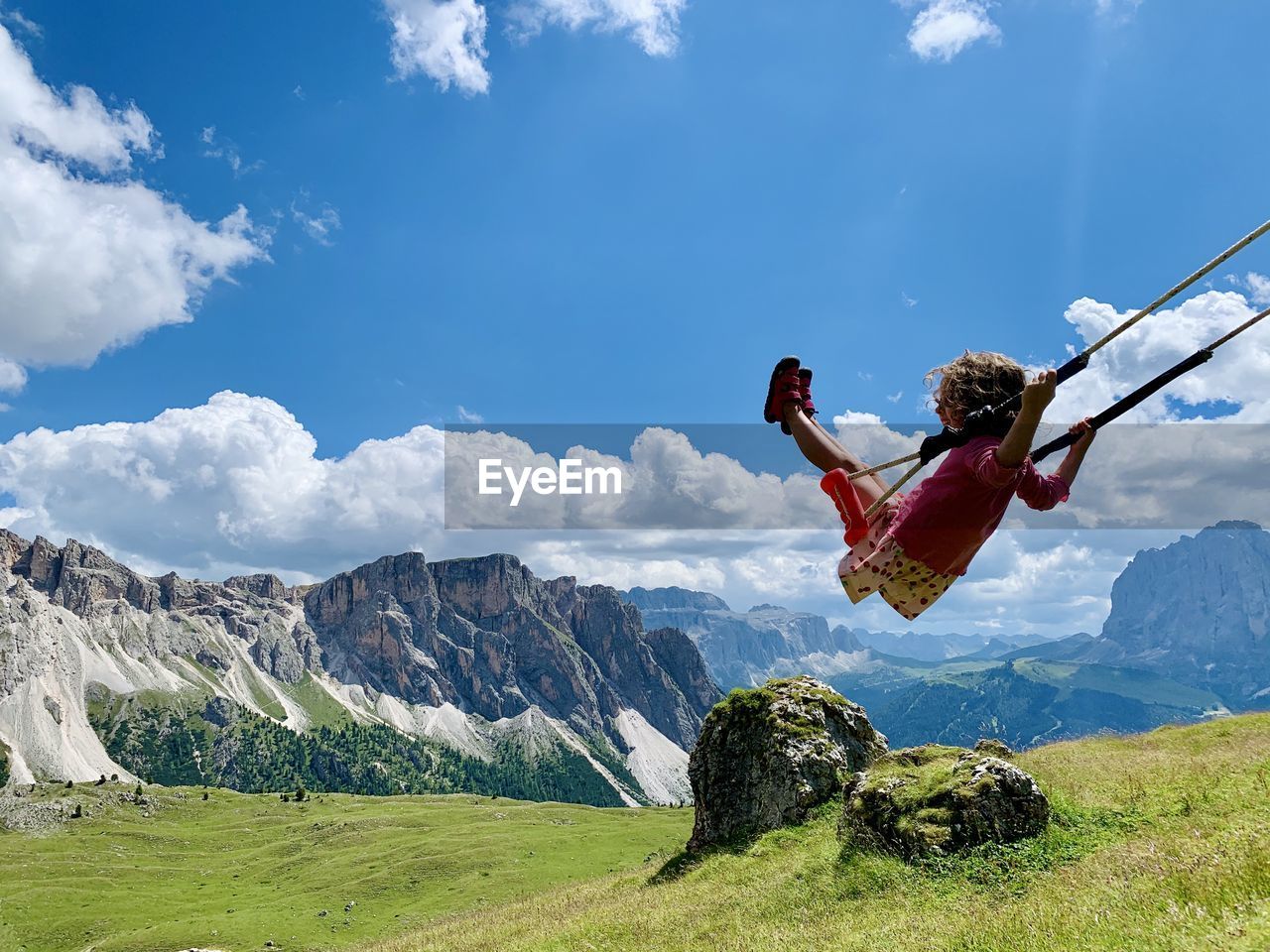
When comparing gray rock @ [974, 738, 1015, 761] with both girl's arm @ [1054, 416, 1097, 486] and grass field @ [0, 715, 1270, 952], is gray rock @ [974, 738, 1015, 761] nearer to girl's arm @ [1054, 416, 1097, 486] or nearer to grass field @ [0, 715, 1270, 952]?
grass field @ [0, 715, 1270, 952]

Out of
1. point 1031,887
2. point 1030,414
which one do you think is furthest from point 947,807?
point 1030,414

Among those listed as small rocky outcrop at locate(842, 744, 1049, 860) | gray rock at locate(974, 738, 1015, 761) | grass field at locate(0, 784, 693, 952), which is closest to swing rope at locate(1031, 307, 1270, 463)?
small rocky outcrop at locate(842, 744, 1049, 860)

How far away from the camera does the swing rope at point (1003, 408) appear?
4.84m

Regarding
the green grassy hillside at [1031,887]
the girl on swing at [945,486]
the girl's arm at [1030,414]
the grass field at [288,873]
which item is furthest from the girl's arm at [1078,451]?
the grass field at [288,873]

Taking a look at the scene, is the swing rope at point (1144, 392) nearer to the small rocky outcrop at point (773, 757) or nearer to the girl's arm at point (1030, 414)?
the girl's arm at point (1030, 414)

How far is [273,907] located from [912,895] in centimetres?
5983

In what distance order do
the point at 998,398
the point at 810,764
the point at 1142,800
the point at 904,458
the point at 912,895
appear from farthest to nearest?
the point at 810,764
the point at 1142,800
the point at 912,895
the point at 904,458
the point at 998,398

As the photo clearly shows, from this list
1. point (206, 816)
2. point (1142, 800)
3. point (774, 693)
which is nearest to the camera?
point (1142, 800)

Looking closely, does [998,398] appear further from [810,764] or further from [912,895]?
[810,764]

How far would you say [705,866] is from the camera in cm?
2431

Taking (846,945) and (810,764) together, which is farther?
(810,764)

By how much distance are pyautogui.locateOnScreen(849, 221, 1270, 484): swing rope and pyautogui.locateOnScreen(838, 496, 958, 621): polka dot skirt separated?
41 cm

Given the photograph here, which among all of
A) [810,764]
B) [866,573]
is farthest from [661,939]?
[866,573]

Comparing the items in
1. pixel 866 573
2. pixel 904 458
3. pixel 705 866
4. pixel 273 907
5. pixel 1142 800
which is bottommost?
pixel 273 907
